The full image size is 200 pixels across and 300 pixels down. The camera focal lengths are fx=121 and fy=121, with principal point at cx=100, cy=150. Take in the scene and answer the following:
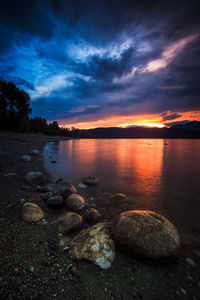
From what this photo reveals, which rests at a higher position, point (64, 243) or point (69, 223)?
point (69, 223)

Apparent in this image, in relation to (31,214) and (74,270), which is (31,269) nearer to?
(74,270)

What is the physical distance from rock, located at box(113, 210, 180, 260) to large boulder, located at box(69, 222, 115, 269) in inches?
9.1

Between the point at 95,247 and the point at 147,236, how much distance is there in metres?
1.11

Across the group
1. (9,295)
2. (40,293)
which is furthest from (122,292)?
(9,295)

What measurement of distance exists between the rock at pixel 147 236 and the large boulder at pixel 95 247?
23cm

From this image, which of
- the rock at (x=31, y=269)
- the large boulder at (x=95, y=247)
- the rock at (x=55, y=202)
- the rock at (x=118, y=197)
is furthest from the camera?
the rock at (x=118, y=197)

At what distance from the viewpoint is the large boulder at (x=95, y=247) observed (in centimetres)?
238

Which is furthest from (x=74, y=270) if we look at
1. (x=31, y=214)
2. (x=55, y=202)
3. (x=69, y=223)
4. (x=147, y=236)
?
(x=55, y=202)

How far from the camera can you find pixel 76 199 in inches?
176

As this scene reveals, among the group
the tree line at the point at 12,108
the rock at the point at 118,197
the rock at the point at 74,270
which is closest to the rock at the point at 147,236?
the rock at the point at 74,270

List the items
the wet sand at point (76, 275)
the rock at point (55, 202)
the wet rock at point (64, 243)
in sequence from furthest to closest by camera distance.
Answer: the rock at point (55, 202), the wet rock at point (64, 243), the wet sand at point (76, 275)

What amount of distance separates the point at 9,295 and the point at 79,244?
1249 mm

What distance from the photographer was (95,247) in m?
2.52

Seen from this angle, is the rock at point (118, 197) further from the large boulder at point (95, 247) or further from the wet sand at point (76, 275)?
the wet sand at point (76, 275)
